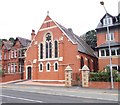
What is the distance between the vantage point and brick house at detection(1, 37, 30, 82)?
49.7m

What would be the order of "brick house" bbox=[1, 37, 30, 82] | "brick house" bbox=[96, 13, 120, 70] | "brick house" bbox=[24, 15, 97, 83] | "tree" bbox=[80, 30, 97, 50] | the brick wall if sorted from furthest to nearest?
"tree" bbox=[80, 30, 97, 50]
"brick house" bbox=[1, 37, 30, 82]
"brick house" bbox=[24, 15, 97, 83]
"brick house" bbox=[96, 13, 120, 70]
the brick wall

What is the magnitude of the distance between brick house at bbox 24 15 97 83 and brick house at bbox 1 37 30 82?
22.3ft

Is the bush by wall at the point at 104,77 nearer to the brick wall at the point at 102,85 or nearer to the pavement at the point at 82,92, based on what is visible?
the brick wall at the point at 102,85

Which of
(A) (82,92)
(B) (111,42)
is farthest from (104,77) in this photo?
(B) (111,42)

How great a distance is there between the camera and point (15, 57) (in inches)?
2028

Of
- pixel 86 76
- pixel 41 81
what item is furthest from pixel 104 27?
pixel 41 81

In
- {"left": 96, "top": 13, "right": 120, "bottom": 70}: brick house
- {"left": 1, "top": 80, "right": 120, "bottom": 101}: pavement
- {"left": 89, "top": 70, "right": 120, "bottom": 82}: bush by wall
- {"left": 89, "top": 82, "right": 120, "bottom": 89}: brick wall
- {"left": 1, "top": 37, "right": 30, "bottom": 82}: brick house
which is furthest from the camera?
{"left": 1, "top": 37, "right": 30, "bottom": 82}: brick house

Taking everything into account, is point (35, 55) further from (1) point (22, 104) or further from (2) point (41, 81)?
(1) point (22, 104)

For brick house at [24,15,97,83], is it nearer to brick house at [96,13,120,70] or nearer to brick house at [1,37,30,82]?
brick house at [96,13,120,70]

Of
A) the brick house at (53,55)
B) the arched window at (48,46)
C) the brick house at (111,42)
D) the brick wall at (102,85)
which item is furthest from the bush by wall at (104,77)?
the arched window at (48,46)

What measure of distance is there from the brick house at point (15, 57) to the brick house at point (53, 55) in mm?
6807

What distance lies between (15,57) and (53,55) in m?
16.3

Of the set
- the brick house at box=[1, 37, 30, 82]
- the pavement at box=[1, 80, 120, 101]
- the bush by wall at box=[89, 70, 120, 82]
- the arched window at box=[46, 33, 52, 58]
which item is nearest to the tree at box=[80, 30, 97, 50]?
the brick house at box=[1, 37, 30, 82]

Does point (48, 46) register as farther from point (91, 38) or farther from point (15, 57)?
point (91, 38)
